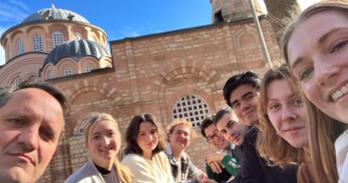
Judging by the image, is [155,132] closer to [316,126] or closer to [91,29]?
[316,126]

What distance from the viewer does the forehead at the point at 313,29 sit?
54.5 inches

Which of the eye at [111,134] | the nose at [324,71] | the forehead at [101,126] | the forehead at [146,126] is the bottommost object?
the nose at [324,71]

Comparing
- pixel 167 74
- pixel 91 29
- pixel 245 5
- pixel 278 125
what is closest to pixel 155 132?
pixel 278 125

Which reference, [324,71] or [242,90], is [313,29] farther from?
[242,90]

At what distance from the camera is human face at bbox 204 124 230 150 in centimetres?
509

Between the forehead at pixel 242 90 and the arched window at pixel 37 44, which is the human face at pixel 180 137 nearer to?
the forehead at pixel 242 90

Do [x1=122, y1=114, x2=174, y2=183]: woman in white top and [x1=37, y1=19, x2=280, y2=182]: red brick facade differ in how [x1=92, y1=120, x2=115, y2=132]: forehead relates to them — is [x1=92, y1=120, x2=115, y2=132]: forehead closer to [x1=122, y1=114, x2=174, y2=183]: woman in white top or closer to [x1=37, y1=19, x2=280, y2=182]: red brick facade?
[x1=122, y1=114, x2=174, y2=183]: woman in white top

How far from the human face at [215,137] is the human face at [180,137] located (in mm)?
415

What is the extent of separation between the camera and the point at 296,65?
1521 millimetres

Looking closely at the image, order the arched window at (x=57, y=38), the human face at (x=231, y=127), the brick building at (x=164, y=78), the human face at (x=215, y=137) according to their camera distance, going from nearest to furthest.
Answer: the human face at (x=231, y=127), the human face at (x=215, y=137), the brick building at (x=164, y=78), the arched window at (x=57, y=38)

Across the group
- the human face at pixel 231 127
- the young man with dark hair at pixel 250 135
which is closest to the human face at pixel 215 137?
the human face at pixel 231 127

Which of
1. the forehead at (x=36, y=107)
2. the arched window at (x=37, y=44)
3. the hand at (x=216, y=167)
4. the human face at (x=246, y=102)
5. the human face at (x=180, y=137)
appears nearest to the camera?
the forehead at (x=36, y=107)

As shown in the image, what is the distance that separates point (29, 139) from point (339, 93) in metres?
1.16

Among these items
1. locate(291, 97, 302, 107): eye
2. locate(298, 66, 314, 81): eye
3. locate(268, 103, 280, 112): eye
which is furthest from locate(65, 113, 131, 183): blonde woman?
locate(298, 66, 314, 81): eye
